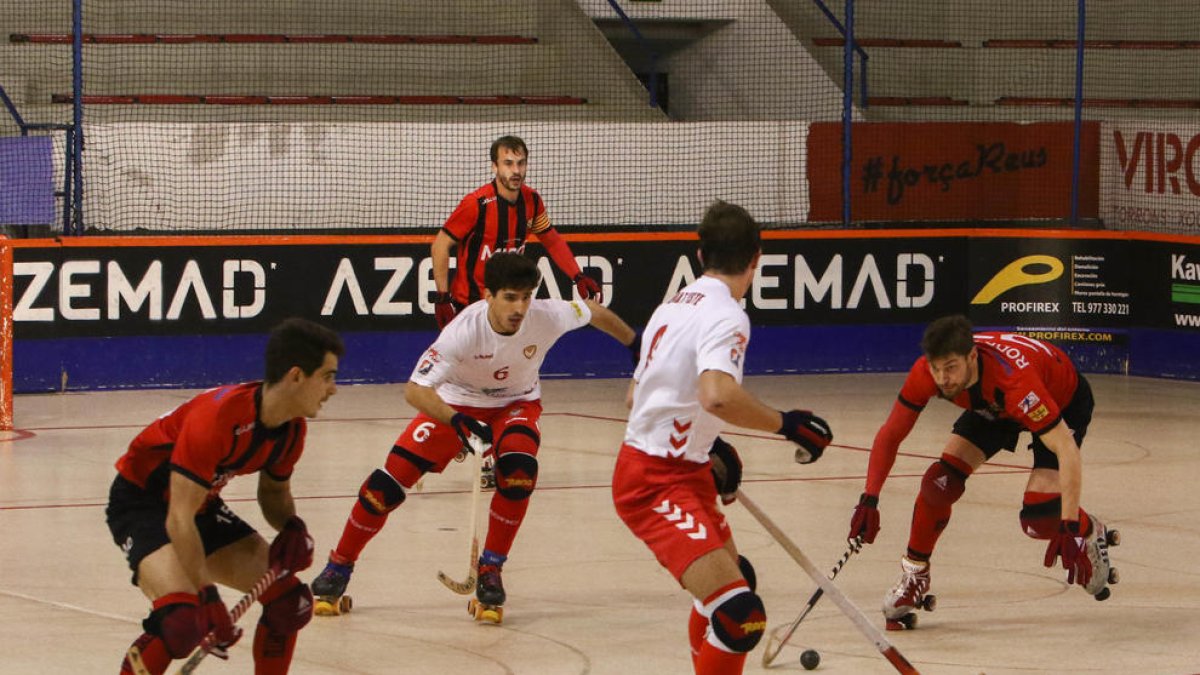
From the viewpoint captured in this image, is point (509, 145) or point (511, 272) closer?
point (511, 272)

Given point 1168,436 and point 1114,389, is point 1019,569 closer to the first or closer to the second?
point 1168,436

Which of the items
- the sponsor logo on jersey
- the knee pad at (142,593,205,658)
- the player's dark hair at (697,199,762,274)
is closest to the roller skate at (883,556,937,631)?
the sponsor logo on jersey

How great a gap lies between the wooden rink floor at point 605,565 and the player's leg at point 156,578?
1.28 m

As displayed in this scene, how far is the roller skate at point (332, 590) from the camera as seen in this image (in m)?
8.16

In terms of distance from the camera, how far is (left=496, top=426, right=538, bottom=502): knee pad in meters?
8.23

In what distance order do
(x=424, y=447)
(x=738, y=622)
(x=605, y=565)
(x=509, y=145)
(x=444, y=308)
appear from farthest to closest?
(x=444, y=308) < (x=509, y=145) < (x=605, y=565) < (x=424, y=447) < (x=738, y=622)

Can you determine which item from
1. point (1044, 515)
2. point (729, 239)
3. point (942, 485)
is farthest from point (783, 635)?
point (729, 239)

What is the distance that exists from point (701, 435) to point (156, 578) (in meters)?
1.74

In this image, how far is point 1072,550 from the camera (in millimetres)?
7367

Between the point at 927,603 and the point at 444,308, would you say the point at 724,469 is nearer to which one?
the point at 927,603

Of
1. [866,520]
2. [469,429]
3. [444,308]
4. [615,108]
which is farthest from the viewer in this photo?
[615,108]

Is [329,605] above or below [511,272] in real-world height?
below

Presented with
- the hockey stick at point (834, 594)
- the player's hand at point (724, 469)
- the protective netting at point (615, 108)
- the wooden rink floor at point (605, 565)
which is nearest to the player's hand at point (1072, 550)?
the wooden rink floor at point (605, 565)

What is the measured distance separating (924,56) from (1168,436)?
9.20 metres
